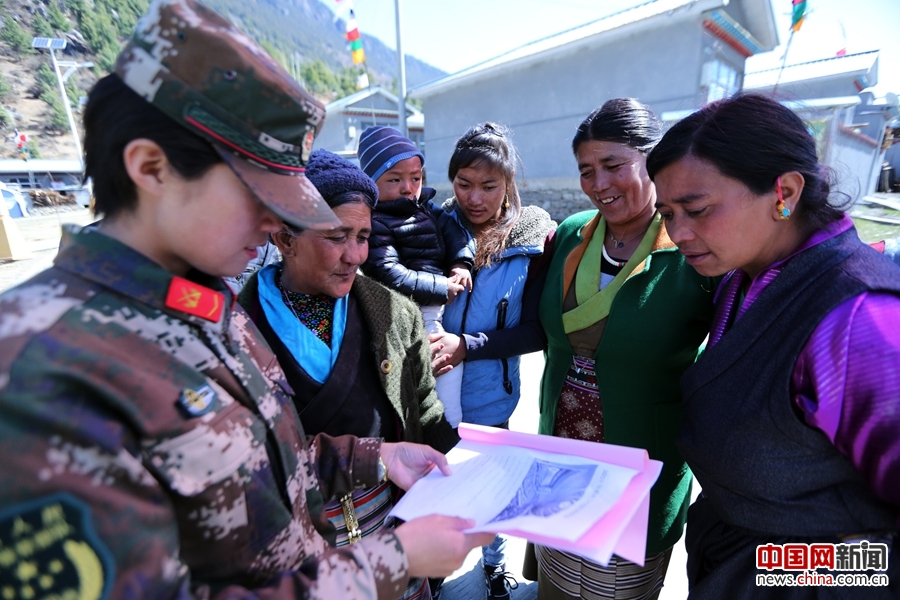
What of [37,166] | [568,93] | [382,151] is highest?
[37,166]

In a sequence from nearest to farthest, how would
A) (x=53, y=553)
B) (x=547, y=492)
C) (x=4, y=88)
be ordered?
(x=53, y=553), (x=547, y=492), (x=4, y=88)

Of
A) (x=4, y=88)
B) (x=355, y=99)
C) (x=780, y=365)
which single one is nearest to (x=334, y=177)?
(x=780, y=365)

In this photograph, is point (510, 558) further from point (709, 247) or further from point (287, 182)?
point (287, 182)

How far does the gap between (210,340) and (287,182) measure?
0.32 m

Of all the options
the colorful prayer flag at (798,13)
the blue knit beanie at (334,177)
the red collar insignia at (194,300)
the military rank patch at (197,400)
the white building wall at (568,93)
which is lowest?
the military rank patch at (197,400)

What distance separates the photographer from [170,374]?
2.26ft

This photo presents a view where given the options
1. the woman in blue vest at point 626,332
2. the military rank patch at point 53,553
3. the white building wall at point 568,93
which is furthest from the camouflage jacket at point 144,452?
the white building wall at point 568,93

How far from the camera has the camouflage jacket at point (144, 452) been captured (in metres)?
0.53

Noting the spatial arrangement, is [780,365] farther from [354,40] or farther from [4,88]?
[4,88]

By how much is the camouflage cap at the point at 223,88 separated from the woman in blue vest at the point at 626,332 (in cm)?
121

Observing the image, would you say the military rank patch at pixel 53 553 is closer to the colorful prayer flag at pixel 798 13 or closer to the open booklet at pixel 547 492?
the open booklet at pixel 547 492

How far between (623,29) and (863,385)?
1045cm

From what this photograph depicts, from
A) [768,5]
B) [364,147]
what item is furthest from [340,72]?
[364,147]

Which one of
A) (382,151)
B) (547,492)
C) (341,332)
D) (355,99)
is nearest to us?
(547,492)
